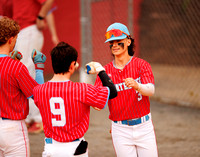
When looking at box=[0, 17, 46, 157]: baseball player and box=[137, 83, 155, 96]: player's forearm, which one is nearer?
box=[0, 17, 46, 157]: baseball player

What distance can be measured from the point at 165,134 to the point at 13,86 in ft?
10.0

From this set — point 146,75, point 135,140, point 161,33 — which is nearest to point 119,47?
point 146,75

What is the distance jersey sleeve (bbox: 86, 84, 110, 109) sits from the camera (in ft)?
7.96

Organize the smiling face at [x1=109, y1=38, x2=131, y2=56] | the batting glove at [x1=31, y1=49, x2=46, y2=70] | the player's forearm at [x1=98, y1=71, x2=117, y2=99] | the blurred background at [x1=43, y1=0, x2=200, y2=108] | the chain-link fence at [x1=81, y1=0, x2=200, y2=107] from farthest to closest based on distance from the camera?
1. the chain-link fence at [x1=81, y1=0, x2=200, y2=107]
2. the blurred background at [x1=43, y1=0, x2=200, y2=108]
3. the smiling face at [x1=109, y1=38, x2=131, y2=56]
4. the batting glove at [x1=31, y1=49, x2=46, y2=70]
5. the player's forearm at [x1=98, y1=71, x2=117, y2=99]

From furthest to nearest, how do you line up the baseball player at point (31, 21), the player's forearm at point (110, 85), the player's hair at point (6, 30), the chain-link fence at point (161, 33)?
the chain-link fence at point (161, 33)
the baseball player at point (31, 21)
the player's hair at point (6, 30)
the player's forearm at point (110, 85)

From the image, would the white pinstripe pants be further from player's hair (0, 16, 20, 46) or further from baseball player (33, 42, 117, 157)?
player's hair (0, 16, 20, 46)

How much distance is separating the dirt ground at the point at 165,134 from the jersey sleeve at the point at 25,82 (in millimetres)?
1733

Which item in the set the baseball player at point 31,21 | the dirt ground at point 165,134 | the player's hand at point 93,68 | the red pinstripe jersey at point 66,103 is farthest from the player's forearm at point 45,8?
the red pinstripe jersey at point 66,103

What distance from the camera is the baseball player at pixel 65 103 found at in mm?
2412

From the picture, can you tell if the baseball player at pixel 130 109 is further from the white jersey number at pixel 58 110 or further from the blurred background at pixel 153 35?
Result: the blurred background at pixel 153 35

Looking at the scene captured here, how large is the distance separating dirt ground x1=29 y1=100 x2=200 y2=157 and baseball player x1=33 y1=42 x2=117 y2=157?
6.03ft

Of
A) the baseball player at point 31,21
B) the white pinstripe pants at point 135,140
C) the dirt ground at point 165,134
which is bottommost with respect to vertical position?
the dirt ground at point 165,134

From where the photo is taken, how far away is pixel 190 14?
11.1 metres

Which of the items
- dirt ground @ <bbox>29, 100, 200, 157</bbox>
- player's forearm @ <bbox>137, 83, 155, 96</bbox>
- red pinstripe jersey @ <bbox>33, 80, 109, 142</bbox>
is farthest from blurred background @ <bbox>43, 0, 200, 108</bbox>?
red pinstripe jersey @ <bbox>33, 80, 109, 142</bbox>
